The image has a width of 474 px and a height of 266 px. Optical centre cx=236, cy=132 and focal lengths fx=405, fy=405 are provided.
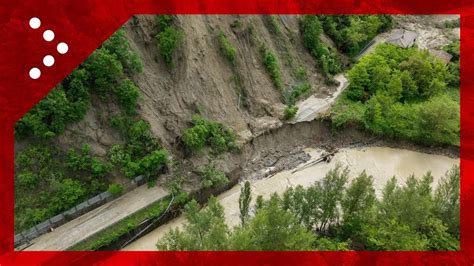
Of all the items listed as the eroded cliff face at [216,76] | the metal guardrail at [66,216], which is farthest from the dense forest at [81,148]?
the eroded cliff face at [216,76]

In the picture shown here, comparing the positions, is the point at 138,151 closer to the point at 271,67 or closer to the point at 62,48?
the point at 62,48

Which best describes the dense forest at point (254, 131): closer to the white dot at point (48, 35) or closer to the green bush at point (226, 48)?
the green bush at point (226, 48)

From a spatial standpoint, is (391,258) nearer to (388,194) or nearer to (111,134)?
(388,194)

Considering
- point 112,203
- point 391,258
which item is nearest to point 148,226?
point 112,203

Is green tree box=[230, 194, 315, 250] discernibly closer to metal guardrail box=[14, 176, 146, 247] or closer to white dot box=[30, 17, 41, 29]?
metal guardrail box=[14, 176, 146, 247]

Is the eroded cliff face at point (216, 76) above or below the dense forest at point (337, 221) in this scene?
above
